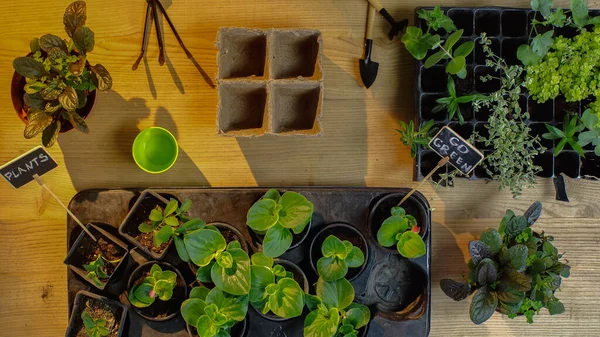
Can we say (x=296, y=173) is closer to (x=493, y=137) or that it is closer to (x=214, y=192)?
(x=214, y=192)

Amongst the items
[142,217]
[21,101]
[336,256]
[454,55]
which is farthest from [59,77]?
[454,55]

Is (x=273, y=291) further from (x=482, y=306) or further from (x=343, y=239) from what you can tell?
(x=482, y=306)

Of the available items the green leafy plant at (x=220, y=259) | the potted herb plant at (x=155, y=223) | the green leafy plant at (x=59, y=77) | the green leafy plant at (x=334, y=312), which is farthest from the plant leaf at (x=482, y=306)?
the green leafy plant at (x=59, y=77)

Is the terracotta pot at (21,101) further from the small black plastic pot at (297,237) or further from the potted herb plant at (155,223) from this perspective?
the small black plastic pot at (297,237)

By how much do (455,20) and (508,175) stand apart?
504 mm

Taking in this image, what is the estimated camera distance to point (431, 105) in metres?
1.45

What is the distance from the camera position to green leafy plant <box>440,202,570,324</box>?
4.16 feet

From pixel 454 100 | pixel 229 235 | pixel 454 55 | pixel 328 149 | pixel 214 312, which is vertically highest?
pixel 454 55

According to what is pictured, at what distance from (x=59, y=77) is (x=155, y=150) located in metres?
0.33

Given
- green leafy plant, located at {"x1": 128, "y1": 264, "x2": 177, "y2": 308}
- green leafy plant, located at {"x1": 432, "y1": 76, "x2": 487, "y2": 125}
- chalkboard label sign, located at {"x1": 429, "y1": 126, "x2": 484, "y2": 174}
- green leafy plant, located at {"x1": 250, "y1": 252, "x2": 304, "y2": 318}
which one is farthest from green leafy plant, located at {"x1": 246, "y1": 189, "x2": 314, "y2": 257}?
green leafy plant, located at {"x1": 432, "y1": 76, "x2": 487, "y2": 125}

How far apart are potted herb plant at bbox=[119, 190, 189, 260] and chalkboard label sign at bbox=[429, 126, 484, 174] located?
0.69 m

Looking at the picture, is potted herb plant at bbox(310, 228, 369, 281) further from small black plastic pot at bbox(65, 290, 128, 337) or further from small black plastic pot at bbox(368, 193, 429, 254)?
small black plastic pot at bbox(65, 290, 128, 337)

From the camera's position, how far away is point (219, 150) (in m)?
1.50

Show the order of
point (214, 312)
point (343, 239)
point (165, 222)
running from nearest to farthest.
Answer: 1. point (214, 312)
2. point (165, 222)
3. point (343, 239)
